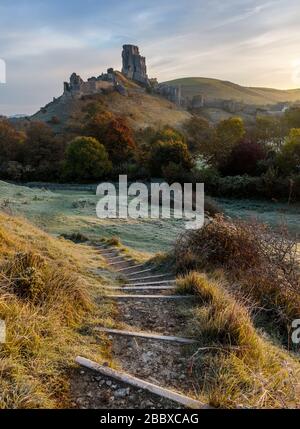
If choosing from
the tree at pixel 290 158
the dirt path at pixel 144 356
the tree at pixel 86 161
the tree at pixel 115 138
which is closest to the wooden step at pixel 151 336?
the dirt path at pixel 144 356

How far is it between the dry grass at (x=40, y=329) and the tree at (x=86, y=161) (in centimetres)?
3085

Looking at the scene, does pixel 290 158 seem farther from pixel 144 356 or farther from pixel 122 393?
pixel 122 393

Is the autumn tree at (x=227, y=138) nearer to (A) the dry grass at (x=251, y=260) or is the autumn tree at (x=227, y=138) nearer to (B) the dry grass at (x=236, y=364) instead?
(A) the dry grass at (x=251, y=260)

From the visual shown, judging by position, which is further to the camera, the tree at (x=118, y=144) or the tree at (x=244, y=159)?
the tree at (x=118, y=144)

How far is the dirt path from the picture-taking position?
3272mm

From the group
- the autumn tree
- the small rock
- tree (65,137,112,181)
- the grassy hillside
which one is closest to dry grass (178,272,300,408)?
the small rock

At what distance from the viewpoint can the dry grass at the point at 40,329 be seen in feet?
10.4

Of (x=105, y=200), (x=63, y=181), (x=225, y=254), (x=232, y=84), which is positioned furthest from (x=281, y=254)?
(x=232, y=84)

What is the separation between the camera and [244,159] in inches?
1228

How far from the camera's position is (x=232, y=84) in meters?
175

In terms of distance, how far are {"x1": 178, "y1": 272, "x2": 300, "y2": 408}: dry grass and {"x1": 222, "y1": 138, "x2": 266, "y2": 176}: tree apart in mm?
27205

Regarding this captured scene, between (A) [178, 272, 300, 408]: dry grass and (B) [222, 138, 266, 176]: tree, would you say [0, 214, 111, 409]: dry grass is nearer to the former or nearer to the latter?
(A) [178, 272, 300, 408]: dry grass

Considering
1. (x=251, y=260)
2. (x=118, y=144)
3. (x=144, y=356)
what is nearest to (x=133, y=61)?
(x=118, y=144)
